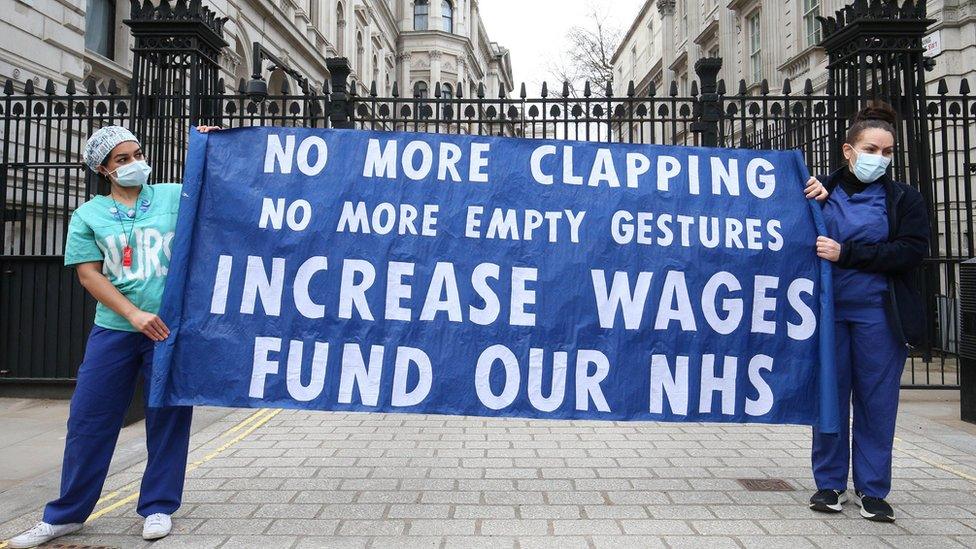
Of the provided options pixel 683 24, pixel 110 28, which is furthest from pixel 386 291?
pixel 683 24

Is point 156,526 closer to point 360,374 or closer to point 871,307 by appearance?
point 360,374

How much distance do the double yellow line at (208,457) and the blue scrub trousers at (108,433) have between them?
0.34m

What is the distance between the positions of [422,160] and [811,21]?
1849 centimetres

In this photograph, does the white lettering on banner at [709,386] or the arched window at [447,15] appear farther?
Result: the arched window at [447,15]

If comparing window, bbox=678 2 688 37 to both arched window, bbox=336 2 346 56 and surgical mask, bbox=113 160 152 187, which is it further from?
surgical mask, bbox=113 160 152 187

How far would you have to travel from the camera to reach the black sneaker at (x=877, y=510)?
346cm

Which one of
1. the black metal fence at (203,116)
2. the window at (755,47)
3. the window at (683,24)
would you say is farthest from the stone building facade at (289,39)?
the window at (755,47)

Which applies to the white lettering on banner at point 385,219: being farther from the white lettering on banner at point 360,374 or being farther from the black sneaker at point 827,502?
the black sneaker at point 827,502

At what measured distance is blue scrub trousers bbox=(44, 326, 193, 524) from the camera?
3246mm

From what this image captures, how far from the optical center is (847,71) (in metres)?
7.68

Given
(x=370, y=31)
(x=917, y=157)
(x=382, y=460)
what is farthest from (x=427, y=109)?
(x=370, y=31)

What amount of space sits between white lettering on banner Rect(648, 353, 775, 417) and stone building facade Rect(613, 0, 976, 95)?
33.0ft

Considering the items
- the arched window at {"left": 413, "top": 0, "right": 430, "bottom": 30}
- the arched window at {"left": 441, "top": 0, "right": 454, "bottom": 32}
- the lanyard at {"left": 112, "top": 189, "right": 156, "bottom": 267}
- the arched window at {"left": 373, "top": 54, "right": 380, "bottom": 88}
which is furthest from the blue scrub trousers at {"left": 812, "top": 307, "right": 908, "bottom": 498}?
the arched window at {"left": 441, "top": 0, "right": 454, "bottom": 32}

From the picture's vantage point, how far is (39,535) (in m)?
3.19
